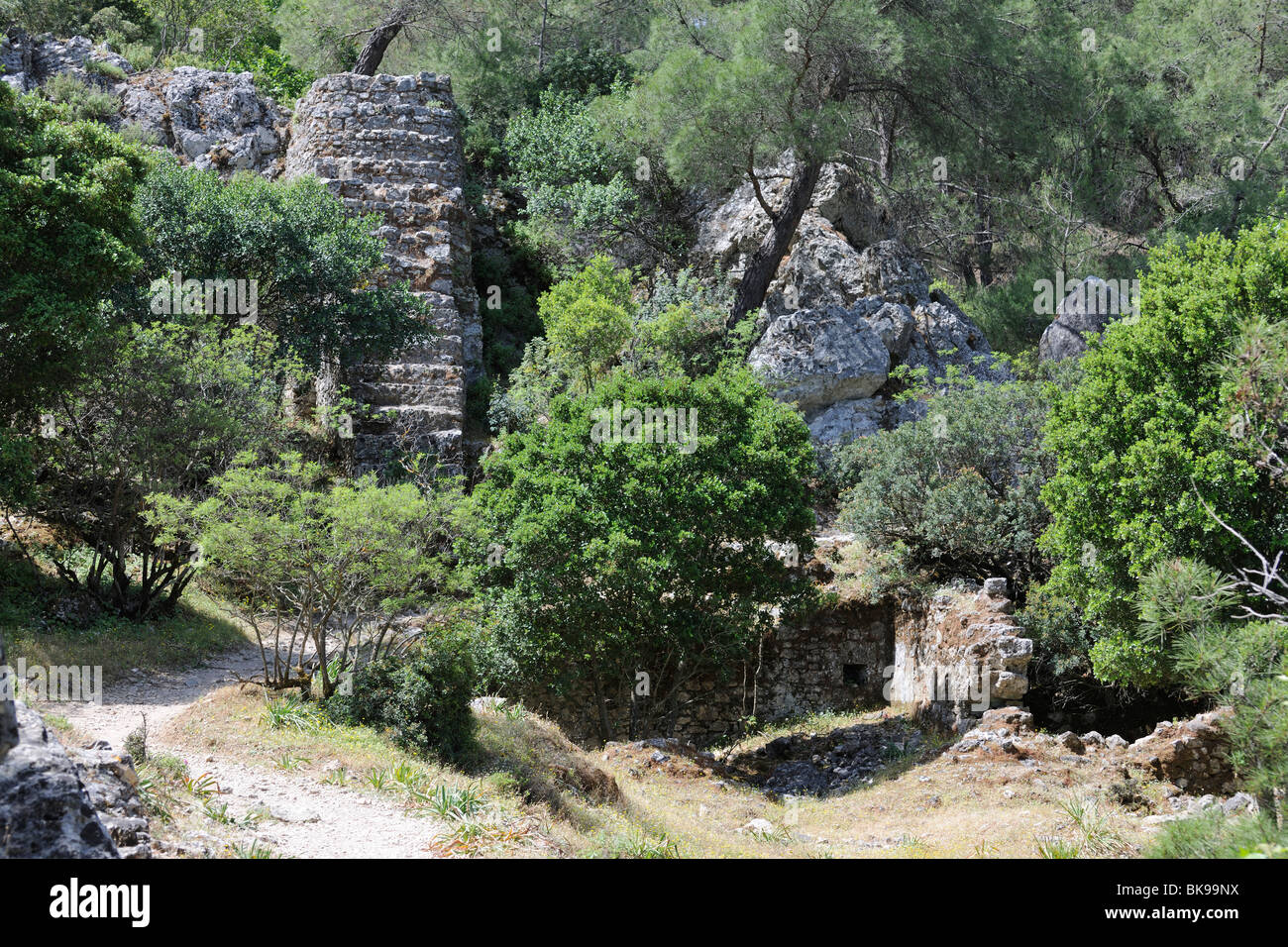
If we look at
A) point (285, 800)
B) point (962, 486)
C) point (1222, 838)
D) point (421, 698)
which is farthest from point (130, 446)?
point (1222, 838)

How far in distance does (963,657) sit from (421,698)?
789cm

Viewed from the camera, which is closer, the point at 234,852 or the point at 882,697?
the point at 234,852

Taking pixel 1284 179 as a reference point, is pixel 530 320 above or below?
below

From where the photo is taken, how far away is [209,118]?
85.8ft

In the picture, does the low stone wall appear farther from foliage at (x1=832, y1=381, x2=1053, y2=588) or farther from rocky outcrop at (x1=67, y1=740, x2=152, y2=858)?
rocky outcrop at (x1=67, y1=740, x2=152, y2=858)

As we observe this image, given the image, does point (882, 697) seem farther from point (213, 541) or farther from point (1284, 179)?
point (1284, 179)

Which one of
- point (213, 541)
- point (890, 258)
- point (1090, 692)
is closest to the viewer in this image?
point (213, 541)

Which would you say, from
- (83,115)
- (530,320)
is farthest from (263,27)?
(530,320)

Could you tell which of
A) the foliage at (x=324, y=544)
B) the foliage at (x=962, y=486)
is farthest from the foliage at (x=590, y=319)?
the foliage at (x=324, y=544)

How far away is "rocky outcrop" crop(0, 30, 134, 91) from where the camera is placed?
2562cm

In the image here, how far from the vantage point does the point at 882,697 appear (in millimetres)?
17141

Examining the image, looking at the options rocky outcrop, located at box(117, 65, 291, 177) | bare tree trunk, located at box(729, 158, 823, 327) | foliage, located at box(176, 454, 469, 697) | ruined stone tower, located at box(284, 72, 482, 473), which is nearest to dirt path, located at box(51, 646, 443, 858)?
foliage, located at box(176, 454, 469, 697)

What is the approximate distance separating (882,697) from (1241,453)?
747cm

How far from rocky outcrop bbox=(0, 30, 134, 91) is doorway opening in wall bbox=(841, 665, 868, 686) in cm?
2341
